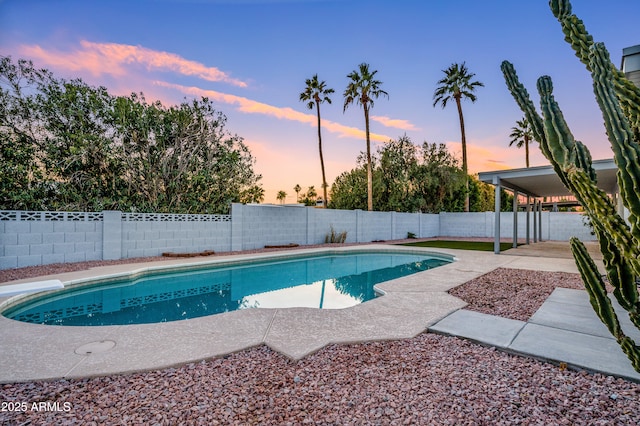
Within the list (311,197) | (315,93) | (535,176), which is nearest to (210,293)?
(535,176)

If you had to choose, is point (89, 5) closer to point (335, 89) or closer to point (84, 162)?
point (84, 162)

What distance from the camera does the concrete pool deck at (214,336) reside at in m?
2.85

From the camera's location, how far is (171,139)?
40.3 feet

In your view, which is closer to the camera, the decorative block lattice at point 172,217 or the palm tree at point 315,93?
the decorative block lattice at point 172,217

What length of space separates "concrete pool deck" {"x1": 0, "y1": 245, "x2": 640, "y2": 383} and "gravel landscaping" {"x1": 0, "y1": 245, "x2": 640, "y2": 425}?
0.18 meters

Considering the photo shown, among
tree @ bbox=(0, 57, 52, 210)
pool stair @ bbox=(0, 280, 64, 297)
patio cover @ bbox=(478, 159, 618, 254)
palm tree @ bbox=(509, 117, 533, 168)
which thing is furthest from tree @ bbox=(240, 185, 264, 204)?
palm tree @ bbox=(509, 117, 533, 168)

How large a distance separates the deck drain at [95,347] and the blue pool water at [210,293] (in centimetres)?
151

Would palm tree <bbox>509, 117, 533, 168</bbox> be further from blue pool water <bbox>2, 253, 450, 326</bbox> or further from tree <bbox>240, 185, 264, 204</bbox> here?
tree <bbox>240, 185, 264, 204</bbox>

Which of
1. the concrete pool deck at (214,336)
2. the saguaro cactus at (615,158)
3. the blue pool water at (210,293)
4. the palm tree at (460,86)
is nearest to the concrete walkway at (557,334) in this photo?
the concrete pool deck at (214,336)

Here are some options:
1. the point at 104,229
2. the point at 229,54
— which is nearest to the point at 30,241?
the point at 104,229

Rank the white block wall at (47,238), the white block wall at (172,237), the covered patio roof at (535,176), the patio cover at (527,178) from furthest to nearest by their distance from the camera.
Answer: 1. the white block wall at (172,237)
2. the patio cover at (527,178)
3. the covered patio roof at (535,176)
4. the white block wall at (47,238)

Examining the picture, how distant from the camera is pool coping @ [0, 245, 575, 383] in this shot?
2.84 m

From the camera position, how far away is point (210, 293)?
6.78 metres

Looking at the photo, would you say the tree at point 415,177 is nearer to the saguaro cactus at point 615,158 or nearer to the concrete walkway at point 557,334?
the concrete walkway at point 557,334
